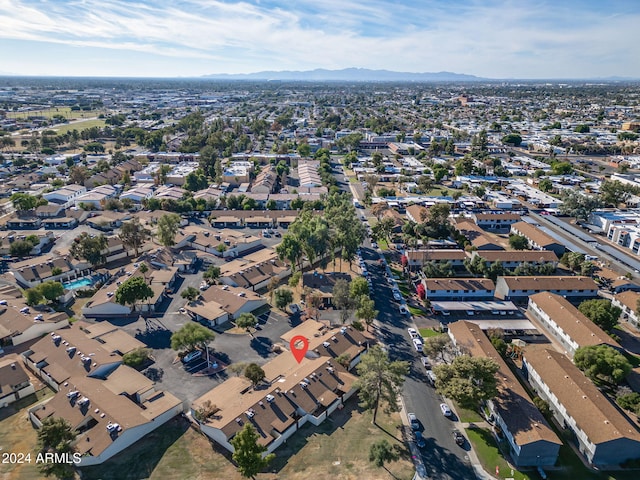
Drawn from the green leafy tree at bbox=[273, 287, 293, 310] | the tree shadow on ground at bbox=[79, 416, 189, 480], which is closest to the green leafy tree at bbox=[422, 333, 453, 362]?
the green leafy tree at bbox=[273, 287, 293, 310]

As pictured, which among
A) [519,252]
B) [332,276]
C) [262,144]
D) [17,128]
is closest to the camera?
[332,276]

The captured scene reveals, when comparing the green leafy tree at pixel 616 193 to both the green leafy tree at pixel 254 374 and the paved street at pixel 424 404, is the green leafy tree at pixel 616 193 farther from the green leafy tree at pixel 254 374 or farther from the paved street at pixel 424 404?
the green leafy tree at pixel 254 374

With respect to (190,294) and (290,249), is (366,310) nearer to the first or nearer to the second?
(290,249)

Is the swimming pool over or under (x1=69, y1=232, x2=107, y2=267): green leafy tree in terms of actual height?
under

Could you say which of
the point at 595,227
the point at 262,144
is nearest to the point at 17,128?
the point at 262,144

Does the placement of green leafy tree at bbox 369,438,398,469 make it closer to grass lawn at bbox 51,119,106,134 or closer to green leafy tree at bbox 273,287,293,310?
green leafy tree at bbox 273,287,293,310

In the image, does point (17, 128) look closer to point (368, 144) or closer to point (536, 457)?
point (368, 144)

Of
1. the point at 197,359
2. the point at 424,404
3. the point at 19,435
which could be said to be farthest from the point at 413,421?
the point at 19,435
